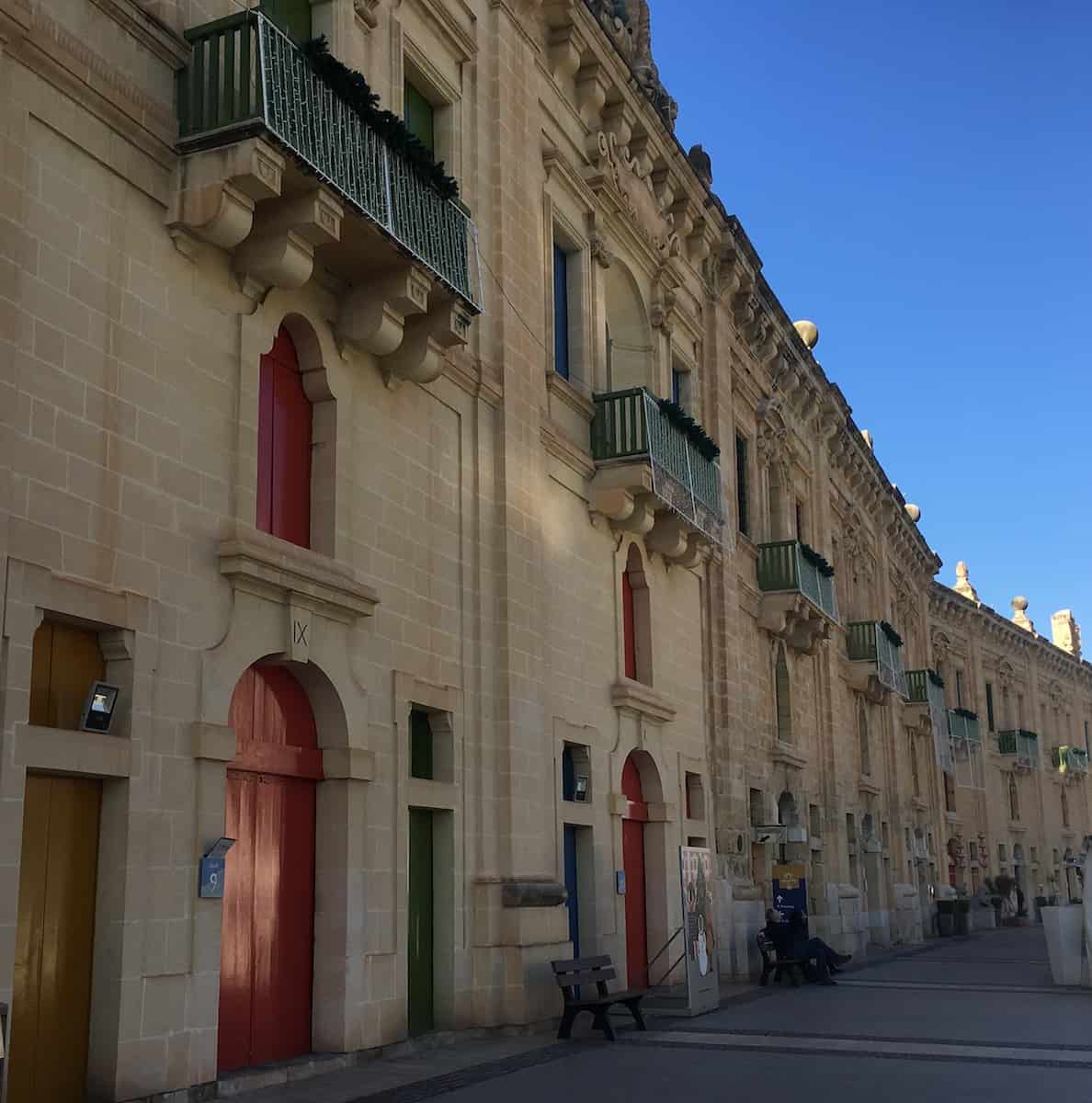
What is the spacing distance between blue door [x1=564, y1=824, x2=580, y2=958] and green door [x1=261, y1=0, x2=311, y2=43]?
917 cm

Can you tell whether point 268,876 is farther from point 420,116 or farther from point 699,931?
point 420,116

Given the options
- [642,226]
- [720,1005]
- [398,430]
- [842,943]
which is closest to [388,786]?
[398,430]

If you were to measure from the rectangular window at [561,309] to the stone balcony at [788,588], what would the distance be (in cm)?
846

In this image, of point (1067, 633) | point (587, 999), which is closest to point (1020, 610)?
point (1067, 633)

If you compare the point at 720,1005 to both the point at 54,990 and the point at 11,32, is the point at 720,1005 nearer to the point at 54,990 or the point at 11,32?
the point at 54,990

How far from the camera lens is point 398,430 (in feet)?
42.4

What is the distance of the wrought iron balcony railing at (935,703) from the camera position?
39531mm

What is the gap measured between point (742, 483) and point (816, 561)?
2.53 meters

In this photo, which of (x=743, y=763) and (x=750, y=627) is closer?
(x=743, y=763)

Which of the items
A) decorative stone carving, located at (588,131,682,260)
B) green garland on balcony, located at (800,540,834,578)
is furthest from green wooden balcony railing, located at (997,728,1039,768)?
decorative stone carving, located at (588,131,682,260)

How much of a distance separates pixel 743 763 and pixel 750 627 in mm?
3011

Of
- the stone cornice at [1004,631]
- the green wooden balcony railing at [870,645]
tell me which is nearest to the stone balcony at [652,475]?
the green wooden balcony railing at [870,645]

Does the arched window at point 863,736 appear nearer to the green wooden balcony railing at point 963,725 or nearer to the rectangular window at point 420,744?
the green wooden balcony railing at point 963,725

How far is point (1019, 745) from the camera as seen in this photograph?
55062mm
